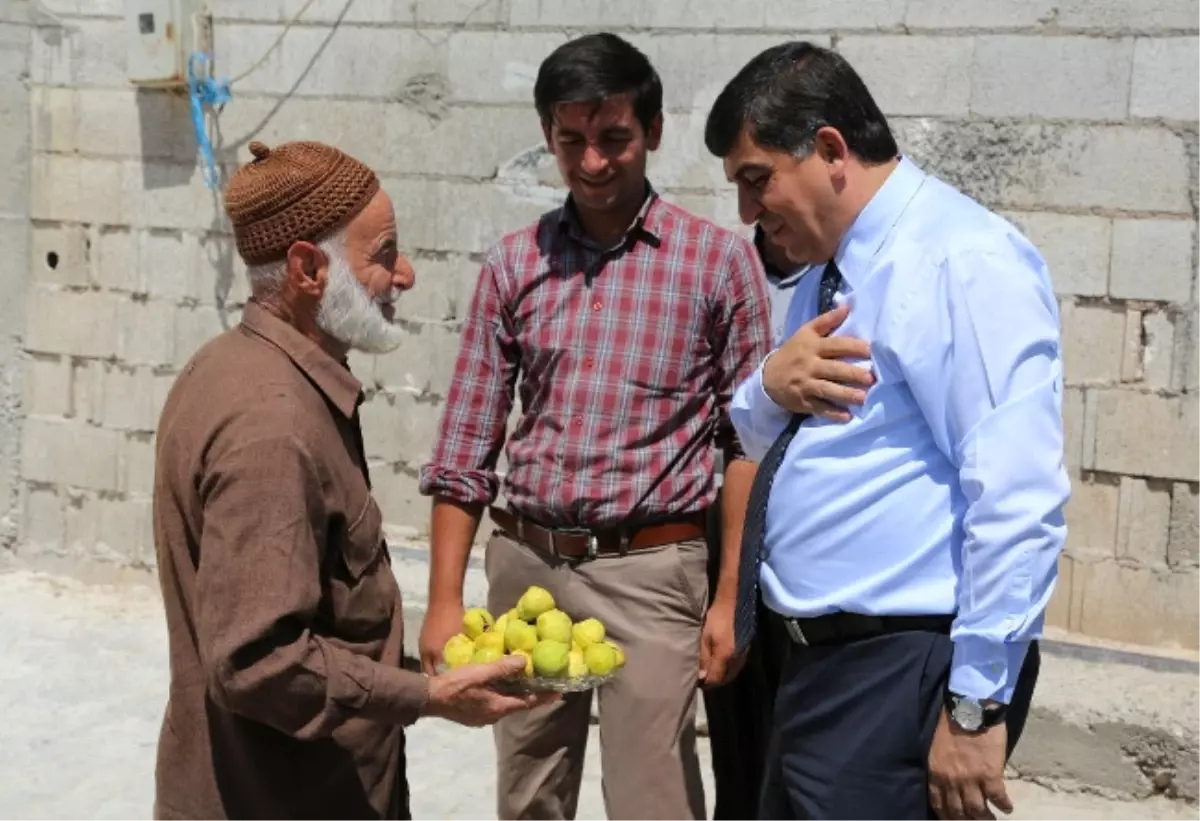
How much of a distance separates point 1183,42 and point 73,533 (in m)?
4.83

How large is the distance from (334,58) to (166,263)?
A: 116 cm

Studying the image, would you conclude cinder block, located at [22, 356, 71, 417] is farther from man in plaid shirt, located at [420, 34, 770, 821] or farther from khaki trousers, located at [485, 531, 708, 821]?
khaki trousers, located at [485, 531, 708, 821]

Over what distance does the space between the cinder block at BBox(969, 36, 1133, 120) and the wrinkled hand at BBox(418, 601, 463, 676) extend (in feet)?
8.14

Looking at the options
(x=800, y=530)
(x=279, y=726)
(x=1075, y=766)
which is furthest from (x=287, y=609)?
(x=1075, y=766)

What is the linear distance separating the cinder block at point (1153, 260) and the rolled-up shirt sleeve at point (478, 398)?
2.14 metres

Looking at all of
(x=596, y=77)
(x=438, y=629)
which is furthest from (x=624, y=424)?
(x=596, y=77)

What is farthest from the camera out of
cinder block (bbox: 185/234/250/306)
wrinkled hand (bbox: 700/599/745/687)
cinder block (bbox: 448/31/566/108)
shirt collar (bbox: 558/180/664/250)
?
cinder block (bbox: 185/234/250/306)

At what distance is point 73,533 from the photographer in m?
6.40

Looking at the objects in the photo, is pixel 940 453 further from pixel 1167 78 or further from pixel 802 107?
pixel 1167 78

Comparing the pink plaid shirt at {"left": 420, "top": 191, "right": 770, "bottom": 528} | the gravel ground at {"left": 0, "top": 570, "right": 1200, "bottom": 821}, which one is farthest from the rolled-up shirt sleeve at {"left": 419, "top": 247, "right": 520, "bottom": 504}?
the gravel ground at {"left": 0, "top": 570, "right": 1200, "bottom": 821}

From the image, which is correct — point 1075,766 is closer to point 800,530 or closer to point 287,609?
point 800,530

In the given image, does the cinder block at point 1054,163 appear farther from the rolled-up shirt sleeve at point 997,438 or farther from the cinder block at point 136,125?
the cinder block at point 136,125

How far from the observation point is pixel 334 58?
5.71 metres

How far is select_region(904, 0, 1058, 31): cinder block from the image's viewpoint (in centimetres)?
461
